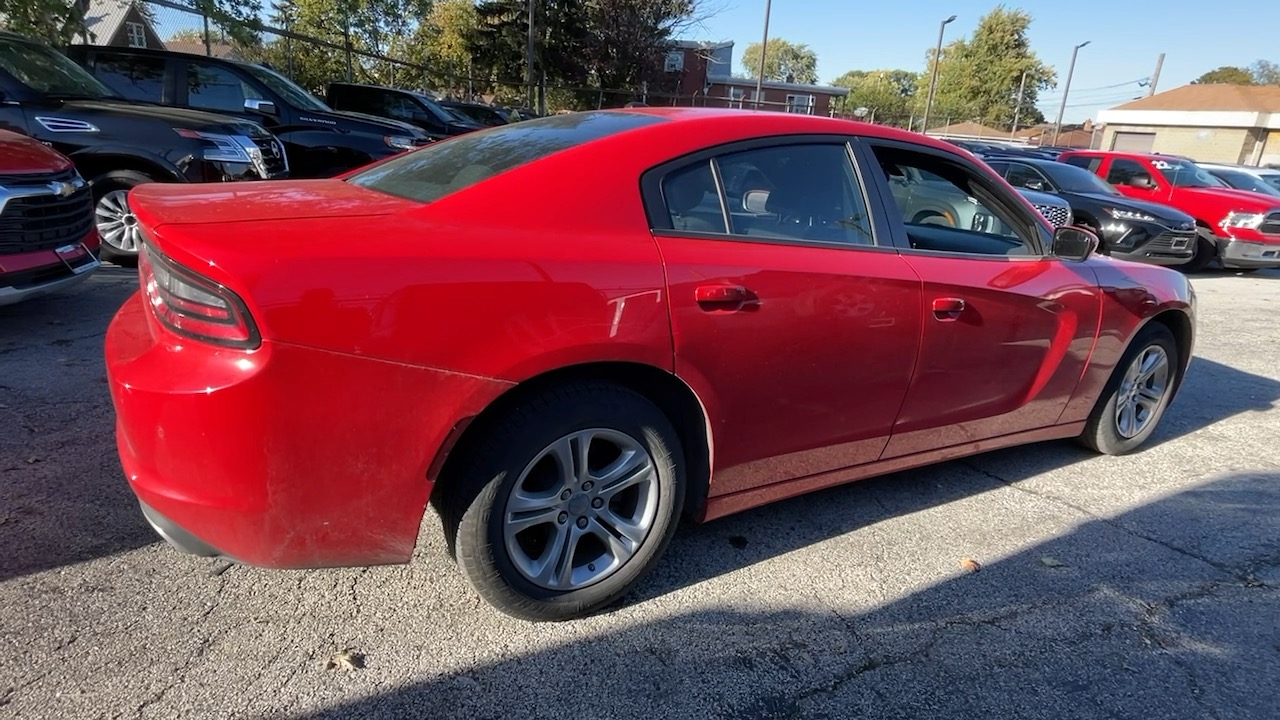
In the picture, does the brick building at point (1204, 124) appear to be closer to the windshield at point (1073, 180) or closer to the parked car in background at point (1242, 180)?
the parked car in background at point (1242, 180)

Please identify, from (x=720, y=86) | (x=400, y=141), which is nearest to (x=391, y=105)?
(x=400, y=141)

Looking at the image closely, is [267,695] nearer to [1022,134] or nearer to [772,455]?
[772,455]

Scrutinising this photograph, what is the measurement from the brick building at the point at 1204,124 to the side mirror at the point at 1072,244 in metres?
49.8

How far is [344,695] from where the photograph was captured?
2055mm

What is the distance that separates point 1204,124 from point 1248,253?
42306 mm

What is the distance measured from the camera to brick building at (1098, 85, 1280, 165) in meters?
42.2

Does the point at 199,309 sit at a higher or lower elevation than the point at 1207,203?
higher

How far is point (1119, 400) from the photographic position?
156 inches

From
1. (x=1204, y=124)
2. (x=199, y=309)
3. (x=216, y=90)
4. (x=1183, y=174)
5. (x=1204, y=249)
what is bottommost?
(x=1204, y=249)

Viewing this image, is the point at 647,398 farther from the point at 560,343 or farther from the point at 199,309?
the point at 199,309

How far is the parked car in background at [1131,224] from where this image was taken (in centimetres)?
1004

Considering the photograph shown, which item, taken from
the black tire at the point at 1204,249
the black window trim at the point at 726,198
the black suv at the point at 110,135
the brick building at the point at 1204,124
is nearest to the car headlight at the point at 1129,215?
the black tire at the point at 1204,249

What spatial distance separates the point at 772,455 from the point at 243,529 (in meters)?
1.67

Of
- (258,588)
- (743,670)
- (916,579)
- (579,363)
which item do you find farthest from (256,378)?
(916,579)
